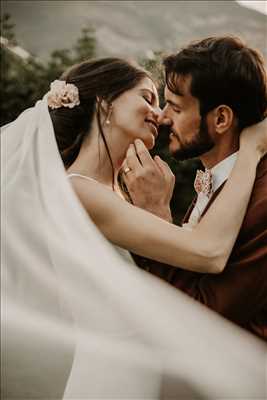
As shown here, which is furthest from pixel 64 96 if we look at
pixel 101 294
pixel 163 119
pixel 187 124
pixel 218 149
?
pixel 101 294

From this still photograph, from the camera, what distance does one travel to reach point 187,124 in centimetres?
292

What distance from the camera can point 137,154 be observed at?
2934 mm

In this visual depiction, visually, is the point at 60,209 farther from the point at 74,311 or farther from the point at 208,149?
the point at 208,149

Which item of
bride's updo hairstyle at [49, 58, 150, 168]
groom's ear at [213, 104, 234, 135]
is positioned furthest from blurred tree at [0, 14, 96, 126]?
groom's ear at [213, 104, 234, 135]

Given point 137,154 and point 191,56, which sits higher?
point 191,56

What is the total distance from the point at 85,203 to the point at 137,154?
1.09ft

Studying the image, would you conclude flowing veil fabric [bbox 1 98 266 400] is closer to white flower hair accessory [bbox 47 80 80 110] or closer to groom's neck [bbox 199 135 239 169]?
white flower hair accessory [bbox 47 80 80 110]

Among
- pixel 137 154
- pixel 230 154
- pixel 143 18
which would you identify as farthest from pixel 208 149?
pixel 143 18

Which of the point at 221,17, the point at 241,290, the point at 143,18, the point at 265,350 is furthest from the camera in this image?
the point at 143,18

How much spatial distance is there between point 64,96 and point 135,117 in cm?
32

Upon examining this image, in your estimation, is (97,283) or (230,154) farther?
(230,154)

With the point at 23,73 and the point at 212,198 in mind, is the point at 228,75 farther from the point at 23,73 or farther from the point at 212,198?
the point at 23,73

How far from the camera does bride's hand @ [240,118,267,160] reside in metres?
2.75

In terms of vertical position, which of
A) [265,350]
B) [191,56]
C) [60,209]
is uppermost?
[191,56]
